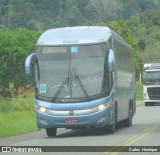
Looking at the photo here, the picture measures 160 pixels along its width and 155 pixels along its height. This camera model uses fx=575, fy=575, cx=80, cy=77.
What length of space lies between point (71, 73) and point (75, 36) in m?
1.44

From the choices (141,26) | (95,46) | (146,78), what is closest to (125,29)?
(146,78)

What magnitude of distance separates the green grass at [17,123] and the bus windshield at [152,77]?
546 inches

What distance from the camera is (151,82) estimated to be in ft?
145

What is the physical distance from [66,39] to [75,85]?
5.64 ft

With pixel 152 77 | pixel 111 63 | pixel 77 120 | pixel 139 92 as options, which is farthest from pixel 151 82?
pixel 77 120

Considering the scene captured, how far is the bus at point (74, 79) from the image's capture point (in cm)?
1925

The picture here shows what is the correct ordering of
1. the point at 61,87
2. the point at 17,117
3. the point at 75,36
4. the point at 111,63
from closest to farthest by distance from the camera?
the point at 111,63
the point at 61,87
the point at 75,36
the point at 17,117

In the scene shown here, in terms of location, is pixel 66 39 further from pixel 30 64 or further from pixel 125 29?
pixel 125 29

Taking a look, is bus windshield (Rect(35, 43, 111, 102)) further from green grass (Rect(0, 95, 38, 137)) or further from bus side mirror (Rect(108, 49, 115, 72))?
green grass (Rect(0, 95, 38, 137))

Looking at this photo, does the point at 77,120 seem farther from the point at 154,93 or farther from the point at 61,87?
the point at 154,93

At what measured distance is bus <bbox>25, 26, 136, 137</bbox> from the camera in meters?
19.2

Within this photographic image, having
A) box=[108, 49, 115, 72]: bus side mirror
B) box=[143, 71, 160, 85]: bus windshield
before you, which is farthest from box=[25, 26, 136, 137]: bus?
box=[143, 71, 160, 85]: bus windshield

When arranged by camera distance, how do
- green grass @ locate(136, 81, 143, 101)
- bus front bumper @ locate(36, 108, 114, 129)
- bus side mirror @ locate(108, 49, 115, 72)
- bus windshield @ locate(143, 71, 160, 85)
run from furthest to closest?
green grass @ locate(136, 81, 143, 101) < bus windshield @ locate(143, 71, 160, 85) < bus side mirror @ locate(108, 49, 115, 72) < bus front bumper @ locate(36, 108, 114, 129)

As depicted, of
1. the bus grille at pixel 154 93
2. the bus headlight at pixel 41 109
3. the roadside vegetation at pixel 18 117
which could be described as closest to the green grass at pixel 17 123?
Result: the roadside vegetation at pixel 18 117
